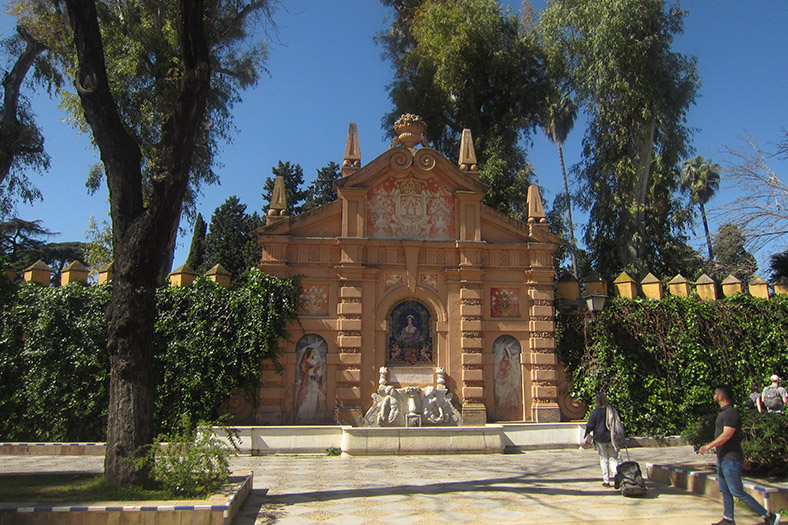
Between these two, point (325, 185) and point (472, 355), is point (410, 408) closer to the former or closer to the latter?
point (472, 355)

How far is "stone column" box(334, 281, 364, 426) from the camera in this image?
1602 cm

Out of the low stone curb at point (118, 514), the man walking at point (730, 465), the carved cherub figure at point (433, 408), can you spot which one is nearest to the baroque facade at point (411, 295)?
the carved cherub figure at point (433, 408)

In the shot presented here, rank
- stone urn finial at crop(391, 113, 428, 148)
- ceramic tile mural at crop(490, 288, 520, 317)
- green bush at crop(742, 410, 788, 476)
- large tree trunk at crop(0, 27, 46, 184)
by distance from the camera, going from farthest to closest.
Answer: large tree trunk at crop(0, 27, 46, 184) < stone urn finial at crop(391, 113, 428, 148) < ceramic tile mural at crop(490, 288, 520, 317) < green bush at crop(742, 410, 788, 476)

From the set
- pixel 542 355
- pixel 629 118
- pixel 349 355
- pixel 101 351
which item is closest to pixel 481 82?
pixel 629 118

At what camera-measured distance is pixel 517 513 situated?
7590 mm

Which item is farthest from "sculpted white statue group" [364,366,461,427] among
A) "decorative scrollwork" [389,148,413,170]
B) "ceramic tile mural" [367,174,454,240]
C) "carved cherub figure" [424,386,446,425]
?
"decorative scrollwork" [389,148,413,170]

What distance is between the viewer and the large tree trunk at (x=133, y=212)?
8141 mm

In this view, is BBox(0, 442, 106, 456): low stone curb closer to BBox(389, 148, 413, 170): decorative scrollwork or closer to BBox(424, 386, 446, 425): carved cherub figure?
BBox(424, 386, 446, 425): carved cherub figure

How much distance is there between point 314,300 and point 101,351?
5.67 meters

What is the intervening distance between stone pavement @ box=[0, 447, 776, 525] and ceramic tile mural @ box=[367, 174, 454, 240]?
6799mm

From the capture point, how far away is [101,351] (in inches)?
613

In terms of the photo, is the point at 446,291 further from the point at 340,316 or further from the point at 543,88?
the point at 543,88

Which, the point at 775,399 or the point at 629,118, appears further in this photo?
the point at 629,118

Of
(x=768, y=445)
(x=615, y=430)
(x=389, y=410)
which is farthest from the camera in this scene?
(x=389, y=410)
